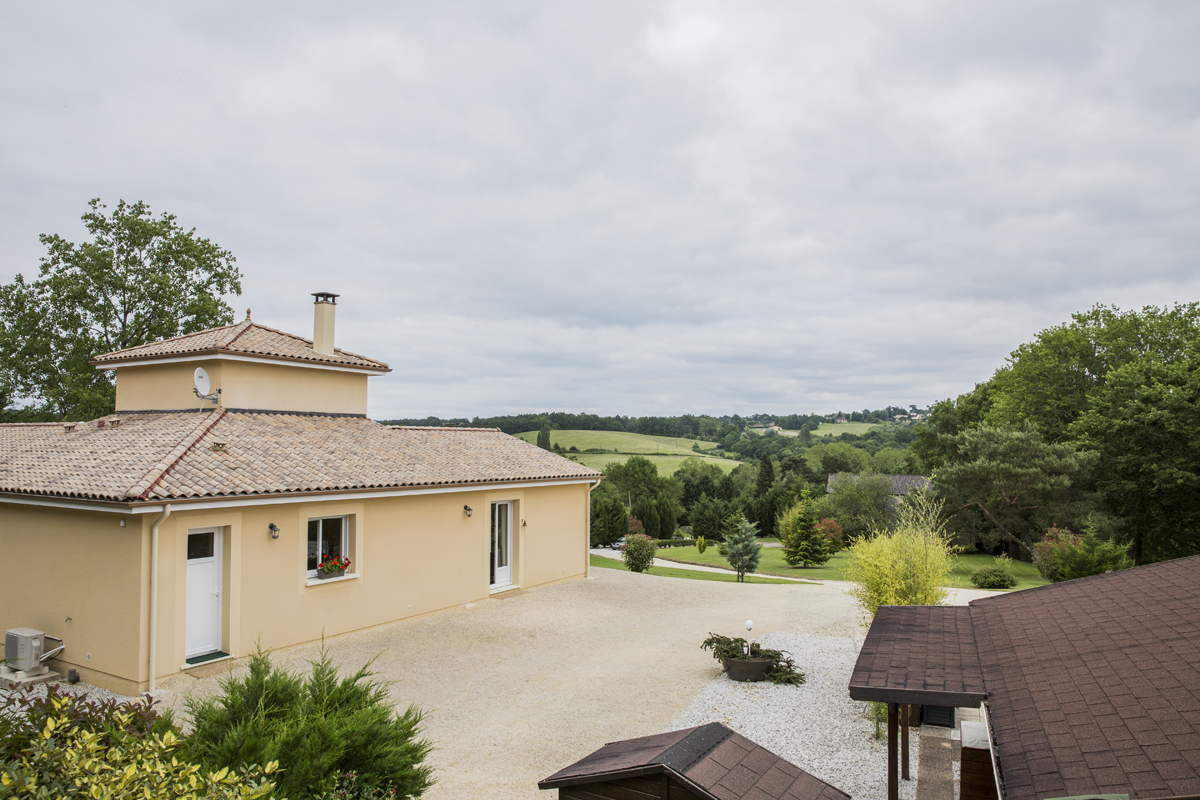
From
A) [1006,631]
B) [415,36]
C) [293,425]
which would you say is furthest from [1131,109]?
[293,425]

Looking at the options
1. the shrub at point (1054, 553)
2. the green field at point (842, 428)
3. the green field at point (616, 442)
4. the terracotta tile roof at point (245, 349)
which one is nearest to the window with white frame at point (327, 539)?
the terracotta tile roof at point (245, 349)

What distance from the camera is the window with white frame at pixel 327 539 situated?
12680 millimetres

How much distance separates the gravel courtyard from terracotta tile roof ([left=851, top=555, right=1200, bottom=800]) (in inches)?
78.4

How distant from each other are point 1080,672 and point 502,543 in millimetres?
13882

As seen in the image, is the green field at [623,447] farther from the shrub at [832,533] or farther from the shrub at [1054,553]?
the shrub at [1054,553]

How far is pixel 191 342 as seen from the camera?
49.6ft

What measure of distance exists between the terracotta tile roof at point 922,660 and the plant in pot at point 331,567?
9702 mm

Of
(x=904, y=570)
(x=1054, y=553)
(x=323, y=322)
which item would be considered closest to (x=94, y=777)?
(x=904, y=570)

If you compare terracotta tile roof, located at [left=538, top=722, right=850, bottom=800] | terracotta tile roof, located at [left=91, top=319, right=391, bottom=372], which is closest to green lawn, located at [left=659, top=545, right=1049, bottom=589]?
terracotta tile roof, located at [left=91, top=319, right=391, bottom=372]

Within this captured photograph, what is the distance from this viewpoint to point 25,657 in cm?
1025

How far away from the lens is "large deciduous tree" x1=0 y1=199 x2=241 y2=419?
2903cm

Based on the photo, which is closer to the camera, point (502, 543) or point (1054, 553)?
point (502, 543)

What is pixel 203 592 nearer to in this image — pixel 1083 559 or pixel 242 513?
pixel 242 513

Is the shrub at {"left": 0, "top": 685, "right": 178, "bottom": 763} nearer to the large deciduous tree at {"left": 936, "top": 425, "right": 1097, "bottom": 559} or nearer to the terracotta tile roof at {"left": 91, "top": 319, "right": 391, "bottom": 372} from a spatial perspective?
the terracotta tile roof at {"left": 91, "top": 319, "right": 391, "bottom": 372}
